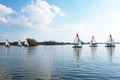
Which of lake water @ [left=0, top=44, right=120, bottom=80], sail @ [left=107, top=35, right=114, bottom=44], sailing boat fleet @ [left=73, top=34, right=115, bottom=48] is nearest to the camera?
lake water @ [left=0, top=44, right=120, bottom=80]

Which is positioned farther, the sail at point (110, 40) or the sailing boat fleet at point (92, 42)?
the sail at point (110, 40)

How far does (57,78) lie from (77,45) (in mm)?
119682

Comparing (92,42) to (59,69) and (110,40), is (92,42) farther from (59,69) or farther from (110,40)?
(59,69)

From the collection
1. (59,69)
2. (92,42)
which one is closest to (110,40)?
(92,42)

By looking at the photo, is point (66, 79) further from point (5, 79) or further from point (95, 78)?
point (5, 79)

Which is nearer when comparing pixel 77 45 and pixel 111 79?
pixel 111 79

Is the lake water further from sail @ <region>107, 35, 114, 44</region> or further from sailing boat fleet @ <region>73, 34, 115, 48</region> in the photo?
sail @ <region>107, 35, 114, 44</region>

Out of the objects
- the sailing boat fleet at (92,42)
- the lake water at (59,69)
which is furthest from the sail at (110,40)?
the lake water at (59,69)

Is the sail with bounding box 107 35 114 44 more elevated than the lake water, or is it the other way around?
the sail with bounding box 107 35 114 44

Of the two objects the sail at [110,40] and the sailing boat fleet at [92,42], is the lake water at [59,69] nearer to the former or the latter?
the sailing boat fleet at [92,42]

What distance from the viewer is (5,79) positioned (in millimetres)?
23016

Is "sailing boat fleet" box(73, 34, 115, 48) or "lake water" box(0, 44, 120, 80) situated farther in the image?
"sailing boat fleet" box(73, 34, 115, 48)

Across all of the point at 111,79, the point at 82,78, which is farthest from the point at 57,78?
the point at 111,79

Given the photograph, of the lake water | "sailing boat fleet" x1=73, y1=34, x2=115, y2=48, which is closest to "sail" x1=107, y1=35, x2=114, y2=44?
"sailing boat fleet" x1=73, y1=34, x2=115, y2=48
